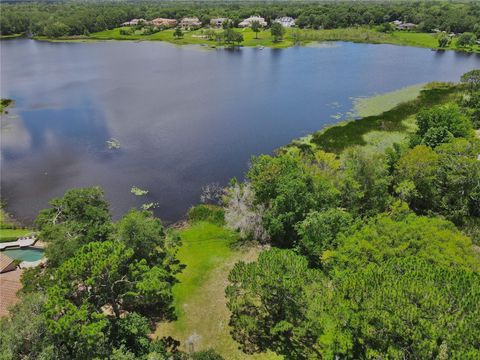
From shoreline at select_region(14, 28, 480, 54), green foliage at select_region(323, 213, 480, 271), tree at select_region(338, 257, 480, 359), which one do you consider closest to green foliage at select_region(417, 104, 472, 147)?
green foliage at select_region(323, 213, 480, 271)

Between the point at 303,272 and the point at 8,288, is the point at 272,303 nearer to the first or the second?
the point at 303,272

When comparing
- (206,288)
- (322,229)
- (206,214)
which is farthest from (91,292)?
(206,214)

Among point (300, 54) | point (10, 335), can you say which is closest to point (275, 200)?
point (10, 335)

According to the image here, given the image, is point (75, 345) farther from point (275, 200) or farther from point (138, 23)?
point (138, 23)

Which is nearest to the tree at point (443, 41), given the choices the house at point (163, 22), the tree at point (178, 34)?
the tree at point (178, 34)

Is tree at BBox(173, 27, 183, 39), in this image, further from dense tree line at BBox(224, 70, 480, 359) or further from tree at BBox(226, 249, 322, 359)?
tree at BBox(226, 249, 322, 359)

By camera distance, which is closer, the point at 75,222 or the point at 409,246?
the point at 409,246
